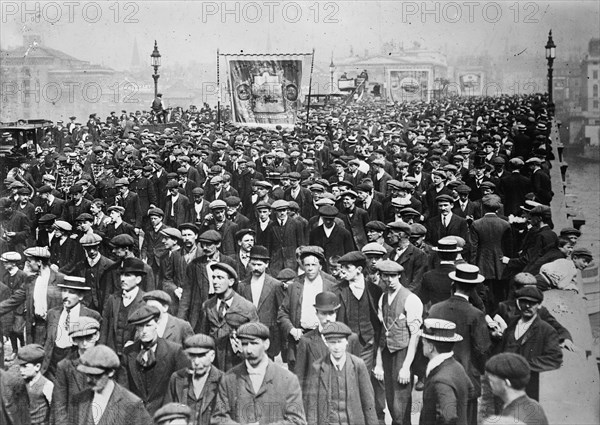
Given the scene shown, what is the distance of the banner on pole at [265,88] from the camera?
15445mm

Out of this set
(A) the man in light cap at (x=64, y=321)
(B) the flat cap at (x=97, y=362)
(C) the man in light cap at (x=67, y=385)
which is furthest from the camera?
(A) the man in light cap at (x=64, y=321)

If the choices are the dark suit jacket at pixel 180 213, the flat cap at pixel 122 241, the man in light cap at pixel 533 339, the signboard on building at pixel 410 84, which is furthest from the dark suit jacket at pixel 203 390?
the signboard on building at pixel 410 84

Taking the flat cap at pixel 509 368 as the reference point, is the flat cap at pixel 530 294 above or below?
above

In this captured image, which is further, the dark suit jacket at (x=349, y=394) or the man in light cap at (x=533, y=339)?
the man in light cap at (x=533, y=339)

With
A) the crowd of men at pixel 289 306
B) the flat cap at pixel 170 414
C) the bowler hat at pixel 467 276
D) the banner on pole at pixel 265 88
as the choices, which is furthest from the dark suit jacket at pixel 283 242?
the banner on pole at pixel 265 88

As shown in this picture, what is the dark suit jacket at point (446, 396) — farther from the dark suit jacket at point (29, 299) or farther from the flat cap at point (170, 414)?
the dark suit jacket at point (29, 299)

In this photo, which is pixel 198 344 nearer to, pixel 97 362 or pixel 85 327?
pixel 97 362

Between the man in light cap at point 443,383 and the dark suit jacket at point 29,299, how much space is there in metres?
3.39

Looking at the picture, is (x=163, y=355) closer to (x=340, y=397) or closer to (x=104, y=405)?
(x=104, y=405)

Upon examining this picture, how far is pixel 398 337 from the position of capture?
19.2 feet

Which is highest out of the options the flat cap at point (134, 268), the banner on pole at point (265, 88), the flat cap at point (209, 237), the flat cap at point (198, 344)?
the banner on pole at point (265, 88)

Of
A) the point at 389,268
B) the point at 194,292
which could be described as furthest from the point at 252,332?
the point at 194,292

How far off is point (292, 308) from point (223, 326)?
64cm

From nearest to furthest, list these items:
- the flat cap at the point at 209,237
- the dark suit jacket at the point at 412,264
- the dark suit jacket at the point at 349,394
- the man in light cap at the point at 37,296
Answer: the dark suit jacket at the point at 349,394 < the man in light cap at the point at 37,296 < the flat cap at the point at 209,237 < the dark suit jacket at the point at 412,264
